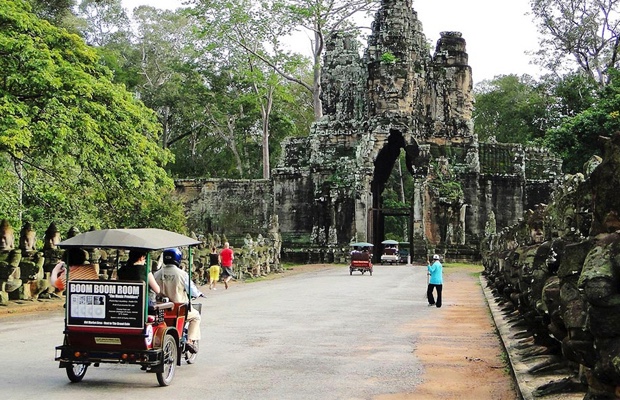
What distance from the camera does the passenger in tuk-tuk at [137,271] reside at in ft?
30.2

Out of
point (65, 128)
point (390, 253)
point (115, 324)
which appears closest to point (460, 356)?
point (115, 324)

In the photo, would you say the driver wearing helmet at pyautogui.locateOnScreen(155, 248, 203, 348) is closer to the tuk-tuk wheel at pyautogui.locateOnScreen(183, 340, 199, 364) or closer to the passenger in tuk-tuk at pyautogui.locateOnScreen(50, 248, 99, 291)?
the tuk-tuk wheel at pyautogui.locateOnScreen(183, 340, 199, 364)

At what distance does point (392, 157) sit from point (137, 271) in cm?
4162

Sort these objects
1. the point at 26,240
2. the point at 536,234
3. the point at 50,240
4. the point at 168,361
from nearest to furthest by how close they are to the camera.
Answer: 1. the point at 168,361
2. the point at 536,234
3. the point at 26,240
4. the point at 50,240

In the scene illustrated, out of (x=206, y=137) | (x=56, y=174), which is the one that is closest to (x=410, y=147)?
(x=206, y=137)

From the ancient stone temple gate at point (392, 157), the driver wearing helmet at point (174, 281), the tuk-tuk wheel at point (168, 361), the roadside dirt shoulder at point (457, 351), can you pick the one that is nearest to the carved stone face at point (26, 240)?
the roadside dirt shoulder at point (457, 351)

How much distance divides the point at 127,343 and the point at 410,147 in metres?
38.2

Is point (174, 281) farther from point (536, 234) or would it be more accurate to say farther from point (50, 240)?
point (50, 240)

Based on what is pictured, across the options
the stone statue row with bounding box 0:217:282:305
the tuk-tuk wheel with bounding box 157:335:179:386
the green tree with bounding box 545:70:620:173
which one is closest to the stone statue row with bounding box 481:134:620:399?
the tuk-tuk wheel with bounding box 157:335:179:386

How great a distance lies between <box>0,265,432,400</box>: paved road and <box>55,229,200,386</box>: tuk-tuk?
29 cm

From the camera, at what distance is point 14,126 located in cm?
1583

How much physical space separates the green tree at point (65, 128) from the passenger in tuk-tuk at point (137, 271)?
23.8 feet

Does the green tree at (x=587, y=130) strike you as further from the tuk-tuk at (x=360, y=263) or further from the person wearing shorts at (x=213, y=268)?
the person wearing shorts at (x=213, y=268)

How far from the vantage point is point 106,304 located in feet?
29.3
